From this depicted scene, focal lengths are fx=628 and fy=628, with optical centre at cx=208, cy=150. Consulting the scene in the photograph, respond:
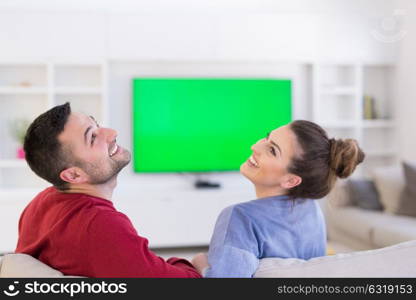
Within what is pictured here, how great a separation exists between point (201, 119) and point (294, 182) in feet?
14.1

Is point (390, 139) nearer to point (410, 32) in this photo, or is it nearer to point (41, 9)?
point (410, 32)

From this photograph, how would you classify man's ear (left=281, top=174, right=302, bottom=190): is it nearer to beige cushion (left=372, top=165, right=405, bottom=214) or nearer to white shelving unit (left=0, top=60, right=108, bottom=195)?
beige cushion (left=372, top=165, right=405, bottom=214)

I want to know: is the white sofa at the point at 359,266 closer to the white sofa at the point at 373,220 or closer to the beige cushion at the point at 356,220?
the white sofa at the point at 373,220

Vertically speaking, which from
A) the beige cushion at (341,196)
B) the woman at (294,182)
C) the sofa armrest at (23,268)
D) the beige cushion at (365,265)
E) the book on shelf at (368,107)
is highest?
the book on shelf at (368,107)

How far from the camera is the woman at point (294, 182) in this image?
1.66 m

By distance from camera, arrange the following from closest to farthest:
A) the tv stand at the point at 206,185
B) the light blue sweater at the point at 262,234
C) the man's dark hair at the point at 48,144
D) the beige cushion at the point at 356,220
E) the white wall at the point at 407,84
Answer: the light blue sweater at the point at 262,234 < the man's dark hair at the point at 48,144 < the beige cushion at the point at 356,220 < the tv stand at the point at 206,185 < the white wall at the point at 407,84

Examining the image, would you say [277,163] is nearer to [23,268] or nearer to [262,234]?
[262,234]

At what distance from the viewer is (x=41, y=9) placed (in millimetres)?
5875

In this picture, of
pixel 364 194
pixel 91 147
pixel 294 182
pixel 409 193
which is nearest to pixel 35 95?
pixel 364 194

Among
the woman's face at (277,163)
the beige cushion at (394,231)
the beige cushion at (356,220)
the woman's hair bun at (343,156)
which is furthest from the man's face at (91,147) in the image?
the beige cushion at (356,220)

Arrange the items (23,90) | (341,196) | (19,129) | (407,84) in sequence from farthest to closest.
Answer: (407,84), (19,129), (23,90), (341,196)

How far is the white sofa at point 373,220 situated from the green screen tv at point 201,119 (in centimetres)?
105

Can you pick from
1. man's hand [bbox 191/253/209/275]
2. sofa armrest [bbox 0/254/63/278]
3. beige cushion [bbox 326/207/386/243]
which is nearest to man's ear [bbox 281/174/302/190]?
man's hand [bbox 191/253/209/275]

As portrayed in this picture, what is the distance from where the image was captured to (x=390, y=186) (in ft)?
16.6
